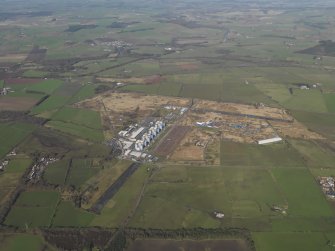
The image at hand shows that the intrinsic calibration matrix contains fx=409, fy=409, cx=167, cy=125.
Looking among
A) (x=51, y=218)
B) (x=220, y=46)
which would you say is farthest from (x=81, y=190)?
(x=220, y=46)

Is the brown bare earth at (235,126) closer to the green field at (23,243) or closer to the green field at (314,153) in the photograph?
the green field at (314,153)

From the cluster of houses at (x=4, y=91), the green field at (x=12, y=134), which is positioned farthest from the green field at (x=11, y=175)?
the cluster of houses at (x=4, y=91)

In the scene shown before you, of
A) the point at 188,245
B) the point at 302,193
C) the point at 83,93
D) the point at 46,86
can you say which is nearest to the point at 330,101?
the point at 302,193

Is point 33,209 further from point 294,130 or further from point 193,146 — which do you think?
point 294,130

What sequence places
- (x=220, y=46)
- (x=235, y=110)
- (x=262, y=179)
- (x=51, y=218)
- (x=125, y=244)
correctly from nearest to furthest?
(x=125, y=244)
(x=51, y=218)
(x=262, y=179)
(x=235, y=110)
(x=220, y=46)

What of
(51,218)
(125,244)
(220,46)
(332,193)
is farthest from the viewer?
(220,46)

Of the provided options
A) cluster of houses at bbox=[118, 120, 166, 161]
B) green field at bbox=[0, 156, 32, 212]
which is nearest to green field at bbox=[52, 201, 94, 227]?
green field at bbox=[0, 156, 32, 212]

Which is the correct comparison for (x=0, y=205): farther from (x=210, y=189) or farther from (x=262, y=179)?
(x=262, y=179)
